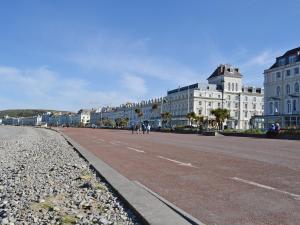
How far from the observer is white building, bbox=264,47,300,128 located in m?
68.4

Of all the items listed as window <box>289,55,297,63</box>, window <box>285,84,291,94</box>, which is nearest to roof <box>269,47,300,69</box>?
window <box>289,55,297,63</box>

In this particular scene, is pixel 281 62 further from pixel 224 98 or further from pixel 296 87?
pixel 224 98

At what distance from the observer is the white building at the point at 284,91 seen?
6844 cm

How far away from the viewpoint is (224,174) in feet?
30.4

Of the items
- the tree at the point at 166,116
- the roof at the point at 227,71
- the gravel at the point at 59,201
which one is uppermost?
the roof at the point at 227,71

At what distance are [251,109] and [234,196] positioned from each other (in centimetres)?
11620

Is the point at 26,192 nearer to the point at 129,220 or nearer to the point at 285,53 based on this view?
the point at 129,220

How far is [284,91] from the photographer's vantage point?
238 feet

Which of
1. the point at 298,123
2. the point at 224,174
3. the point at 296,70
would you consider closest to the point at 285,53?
the point at 296,70

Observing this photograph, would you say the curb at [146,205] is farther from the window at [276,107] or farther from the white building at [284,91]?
the window at [276,107]

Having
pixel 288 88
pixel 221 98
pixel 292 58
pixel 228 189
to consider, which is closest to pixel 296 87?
pixel 288 88

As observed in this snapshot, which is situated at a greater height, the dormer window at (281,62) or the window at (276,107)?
the dormer window at (281,62)

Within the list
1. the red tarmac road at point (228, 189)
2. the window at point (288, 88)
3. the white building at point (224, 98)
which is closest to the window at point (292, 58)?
the window at point (288, 88)

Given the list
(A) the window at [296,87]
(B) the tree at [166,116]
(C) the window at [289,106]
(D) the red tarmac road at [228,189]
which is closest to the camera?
(D) the red tarmac road at [228,189]
